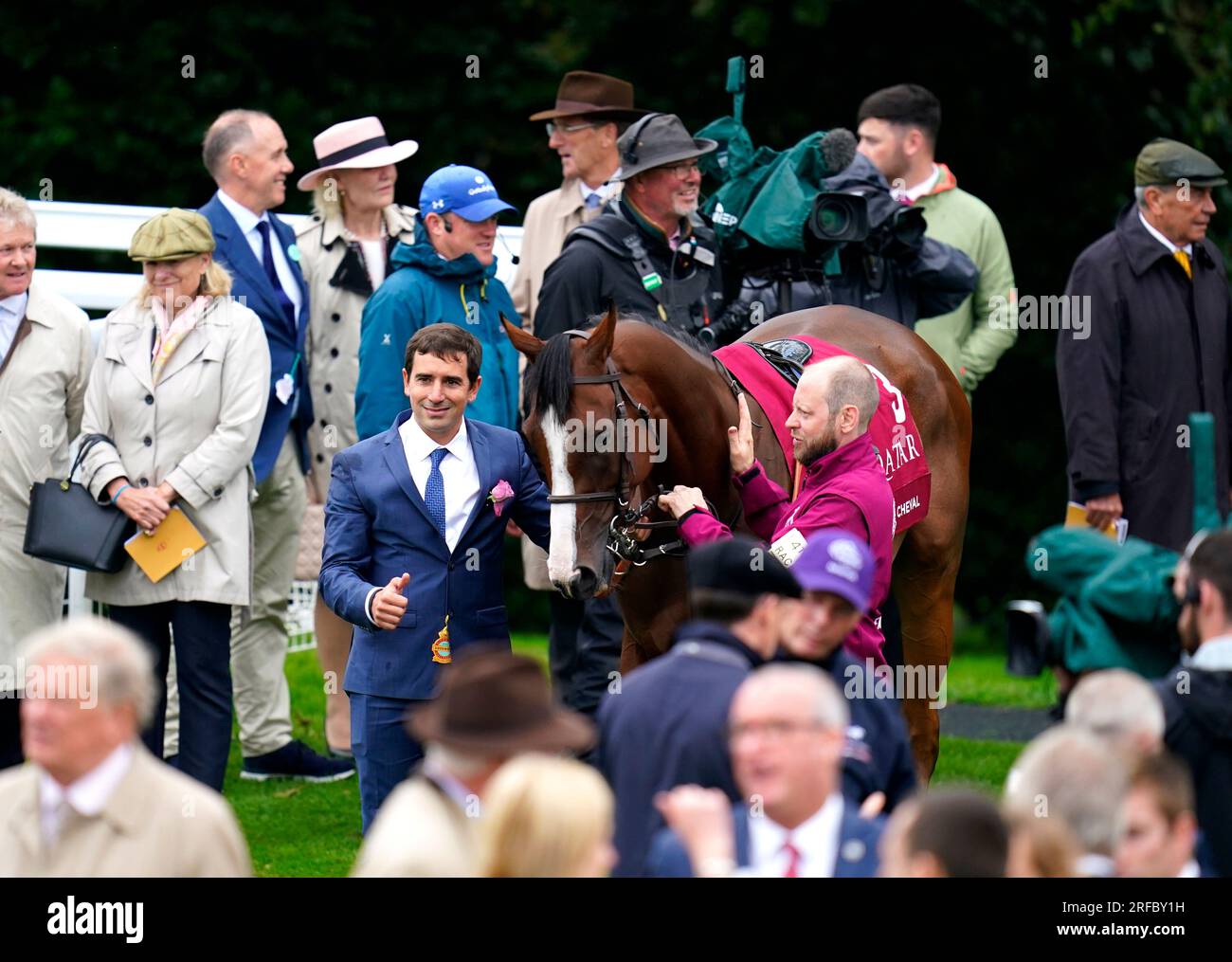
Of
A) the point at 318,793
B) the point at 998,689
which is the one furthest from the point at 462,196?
the point at 998,689

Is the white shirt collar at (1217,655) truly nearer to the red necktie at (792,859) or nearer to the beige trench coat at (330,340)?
the red necktie at (792,859)

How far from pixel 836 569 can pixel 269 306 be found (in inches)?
174

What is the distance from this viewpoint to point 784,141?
15.0 m

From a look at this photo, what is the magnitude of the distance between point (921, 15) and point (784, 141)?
1.35 metres

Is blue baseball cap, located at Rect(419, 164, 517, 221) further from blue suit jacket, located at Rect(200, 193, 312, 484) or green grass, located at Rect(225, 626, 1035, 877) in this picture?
green grass, located at Rect(225, 626, 1035, 877)

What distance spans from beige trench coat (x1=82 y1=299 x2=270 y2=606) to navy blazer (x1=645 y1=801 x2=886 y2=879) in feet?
11.7

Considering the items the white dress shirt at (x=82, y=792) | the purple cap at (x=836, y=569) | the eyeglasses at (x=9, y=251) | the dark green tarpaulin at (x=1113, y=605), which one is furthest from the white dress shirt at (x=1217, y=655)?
the eyeglasses at (x=9, y=251)

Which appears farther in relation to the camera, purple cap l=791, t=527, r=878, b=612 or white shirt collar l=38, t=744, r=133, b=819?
purple cap l=791, t=527, r=878, b=612

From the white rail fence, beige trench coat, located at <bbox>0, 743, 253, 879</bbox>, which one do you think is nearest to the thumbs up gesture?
beige trench coat, located at <bbox>0, 743, 253, 879</bbox>

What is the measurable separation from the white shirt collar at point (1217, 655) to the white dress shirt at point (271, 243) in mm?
5222

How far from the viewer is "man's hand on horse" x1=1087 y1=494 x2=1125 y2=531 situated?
344 inches

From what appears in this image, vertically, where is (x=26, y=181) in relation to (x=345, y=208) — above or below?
above

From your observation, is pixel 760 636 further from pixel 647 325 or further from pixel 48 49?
pixel 48 49

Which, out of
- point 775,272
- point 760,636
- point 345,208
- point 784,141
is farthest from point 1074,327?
point 784,141
